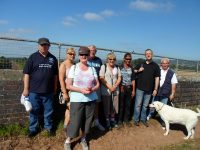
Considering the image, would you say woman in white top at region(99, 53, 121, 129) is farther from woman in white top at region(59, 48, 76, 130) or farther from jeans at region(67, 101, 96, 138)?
jeans at region(67, 101, 96, 138)

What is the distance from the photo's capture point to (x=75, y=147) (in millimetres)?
6906

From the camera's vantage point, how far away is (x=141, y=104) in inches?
352

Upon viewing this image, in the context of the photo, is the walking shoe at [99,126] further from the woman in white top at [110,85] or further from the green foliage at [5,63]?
the green foliage at [5,63]

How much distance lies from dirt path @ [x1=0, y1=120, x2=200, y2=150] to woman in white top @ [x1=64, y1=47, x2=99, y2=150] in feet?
2.44

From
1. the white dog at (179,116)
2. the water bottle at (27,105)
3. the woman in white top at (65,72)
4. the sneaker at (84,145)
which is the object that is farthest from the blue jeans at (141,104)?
the water bottle at (27,105)

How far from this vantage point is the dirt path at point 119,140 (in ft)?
22.3

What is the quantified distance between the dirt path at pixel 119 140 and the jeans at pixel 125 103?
1.14 ft

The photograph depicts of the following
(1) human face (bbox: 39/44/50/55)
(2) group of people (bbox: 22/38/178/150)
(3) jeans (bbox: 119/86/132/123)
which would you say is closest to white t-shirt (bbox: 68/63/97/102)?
(2) group of people (bbox: 22/38/178/150)

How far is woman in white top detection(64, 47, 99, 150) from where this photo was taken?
6.25m

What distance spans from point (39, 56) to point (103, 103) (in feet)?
7.14

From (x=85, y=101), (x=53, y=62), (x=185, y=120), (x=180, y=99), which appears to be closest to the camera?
(x=85, y=101)

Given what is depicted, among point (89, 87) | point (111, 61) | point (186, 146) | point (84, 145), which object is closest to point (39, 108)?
point (84, 145)

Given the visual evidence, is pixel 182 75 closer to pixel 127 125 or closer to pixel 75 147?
pixel 127 125

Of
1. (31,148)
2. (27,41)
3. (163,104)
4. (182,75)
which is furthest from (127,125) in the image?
(182,75)
